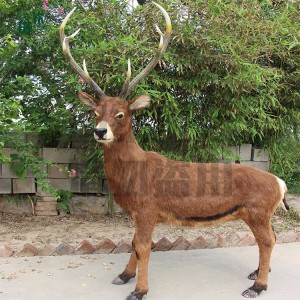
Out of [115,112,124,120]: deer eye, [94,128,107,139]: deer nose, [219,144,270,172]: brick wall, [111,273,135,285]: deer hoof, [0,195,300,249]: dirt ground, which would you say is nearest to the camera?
[94,128,107,139]: deer nose

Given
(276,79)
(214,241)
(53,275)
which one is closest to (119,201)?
(53,275)

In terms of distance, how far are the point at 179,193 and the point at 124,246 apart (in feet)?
3.70

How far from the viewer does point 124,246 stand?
3590mm

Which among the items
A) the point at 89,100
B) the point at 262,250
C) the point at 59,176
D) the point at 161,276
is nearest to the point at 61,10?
the point at 59,176

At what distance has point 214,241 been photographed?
3.84 metres

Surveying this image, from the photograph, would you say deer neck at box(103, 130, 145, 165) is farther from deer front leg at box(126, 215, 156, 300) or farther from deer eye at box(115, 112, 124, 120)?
deer front leg at box(126, 215, 156, 300)

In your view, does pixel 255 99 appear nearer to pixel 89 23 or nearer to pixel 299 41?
pixel 299 41

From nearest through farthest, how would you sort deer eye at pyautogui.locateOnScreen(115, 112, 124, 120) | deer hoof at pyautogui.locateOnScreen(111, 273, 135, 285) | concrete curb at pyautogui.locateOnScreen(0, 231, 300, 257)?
deer eye at pyautogui.locateOnScreen(115, 112, 124, 120) → deer hoof at pyautogui.locateOnScreen(111, 273, 135, 285) → concrete curb at pyautogui.locateOnScreen(0, 231, 300, 257)

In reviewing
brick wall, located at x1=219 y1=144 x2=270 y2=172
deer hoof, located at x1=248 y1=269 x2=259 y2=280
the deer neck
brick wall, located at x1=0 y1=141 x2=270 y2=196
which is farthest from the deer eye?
brick wall, located at x1=219 y1=144 x2=270 y2=172

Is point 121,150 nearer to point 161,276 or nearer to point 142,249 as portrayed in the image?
point 142,249

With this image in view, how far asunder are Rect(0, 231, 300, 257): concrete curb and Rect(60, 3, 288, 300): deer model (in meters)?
0.64

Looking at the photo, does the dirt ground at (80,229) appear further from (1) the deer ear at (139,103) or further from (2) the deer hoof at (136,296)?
(1) the deer ear at (139,103)

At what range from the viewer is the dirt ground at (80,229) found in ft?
12.9

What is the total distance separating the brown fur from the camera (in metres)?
2.68
